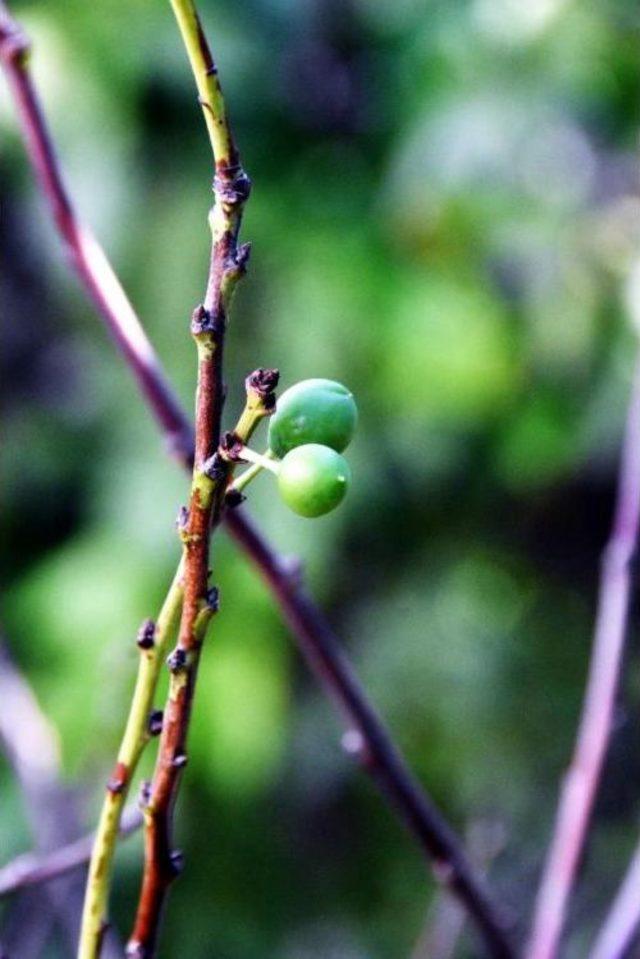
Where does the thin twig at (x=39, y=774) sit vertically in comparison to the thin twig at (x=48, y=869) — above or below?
above

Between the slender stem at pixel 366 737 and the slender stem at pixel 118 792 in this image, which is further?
the slender stem at pixel 366 737

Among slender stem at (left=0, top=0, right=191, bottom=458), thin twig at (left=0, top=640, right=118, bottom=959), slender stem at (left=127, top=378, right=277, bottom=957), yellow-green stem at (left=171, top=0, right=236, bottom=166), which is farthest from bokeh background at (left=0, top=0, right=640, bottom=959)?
yellow-green stem at (left=171, top=0, right=236, bottom=166)

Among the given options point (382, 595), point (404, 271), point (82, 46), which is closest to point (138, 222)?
point (82, 46)

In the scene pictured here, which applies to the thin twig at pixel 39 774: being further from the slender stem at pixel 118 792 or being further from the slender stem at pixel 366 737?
the slender stem at pixel 118 792

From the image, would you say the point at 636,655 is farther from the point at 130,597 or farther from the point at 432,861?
the point at 432,861

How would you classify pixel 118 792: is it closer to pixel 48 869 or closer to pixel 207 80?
pixel 207 80

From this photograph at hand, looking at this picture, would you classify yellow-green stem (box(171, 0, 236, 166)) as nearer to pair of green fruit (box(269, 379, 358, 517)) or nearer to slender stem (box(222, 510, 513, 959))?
pair of green fruit (box(269, 379, 358, 517))

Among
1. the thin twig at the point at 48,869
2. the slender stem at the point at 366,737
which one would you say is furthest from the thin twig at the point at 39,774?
the slender stem at the point at 366,737
